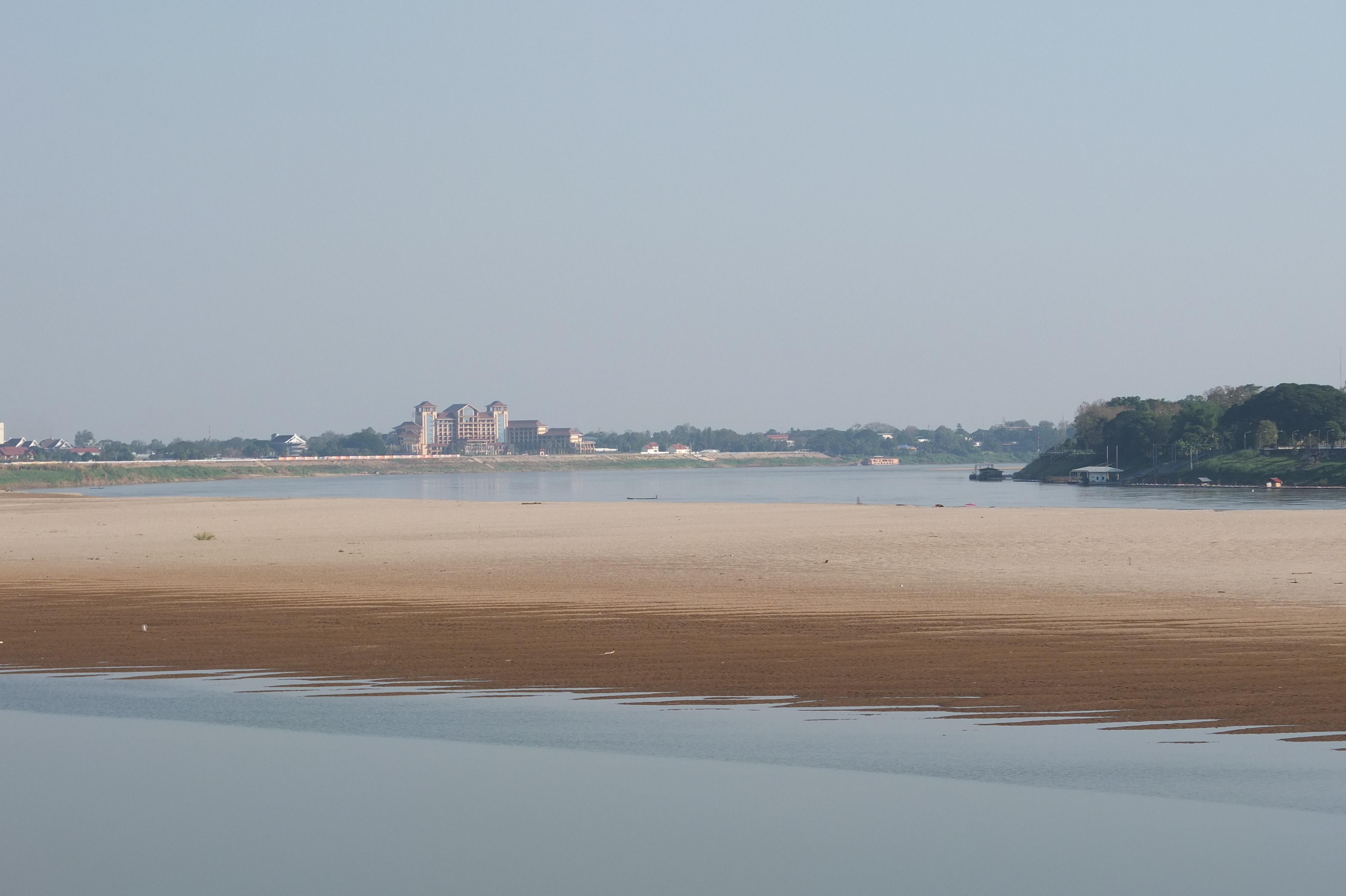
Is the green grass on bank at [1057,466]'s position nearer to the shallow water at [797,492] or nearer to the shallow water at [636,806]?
the shallow water at [797,492]

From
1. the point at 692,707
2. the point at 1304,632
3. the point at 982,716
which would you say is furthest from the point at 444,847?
the point at 1304,632

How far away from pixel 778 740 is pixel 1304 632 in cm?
822

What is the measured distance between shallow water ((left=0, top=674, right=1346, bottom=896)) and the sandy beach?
1489mm

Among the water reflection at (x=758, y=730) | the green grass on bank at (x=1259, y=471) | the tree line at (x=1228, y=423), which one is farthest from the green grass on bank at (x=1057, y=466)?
the water reflection at (x=758, y=730)

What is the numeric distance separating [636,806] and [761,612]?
999 cm

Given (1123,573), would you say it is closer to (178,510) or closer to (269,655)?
(269,655)

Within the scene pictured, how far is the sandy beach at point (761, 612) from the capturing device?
1309 centimetres

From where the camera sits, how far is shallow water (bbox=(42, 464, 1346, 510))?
250 ft

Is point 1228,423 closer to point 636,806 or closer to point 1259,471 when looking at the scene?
point 1259,471

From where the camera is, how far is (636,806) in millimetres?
9219

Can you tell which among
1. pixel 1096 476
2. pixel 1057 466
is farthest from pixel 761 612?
pixel 1057 466

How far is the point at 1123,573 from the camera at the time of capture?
24047 mm

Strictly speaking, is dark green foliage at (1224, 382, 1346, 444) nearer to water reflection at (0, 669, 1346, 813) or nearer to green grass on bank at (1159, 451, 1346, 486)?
green grass on bank at (1159, 451, 1346, 486)

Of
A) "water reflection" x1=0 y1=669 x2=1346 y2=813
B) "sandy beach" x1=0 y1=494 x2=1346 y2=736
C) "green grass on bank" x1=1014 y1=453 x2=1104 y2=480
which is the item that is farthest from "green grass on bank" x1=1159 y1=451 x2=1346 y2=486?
"water reflection" x1=0 y1=669 x2=1346 y2=813
